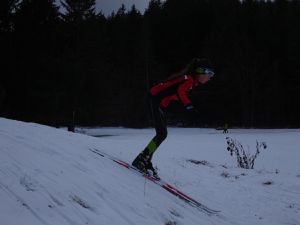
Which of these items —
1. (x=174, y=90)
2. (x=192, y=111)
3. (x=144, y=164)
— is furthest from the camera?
(x=144, y=164)

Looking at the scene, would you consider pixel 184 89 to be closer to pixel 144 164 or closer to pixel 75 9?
pixel 144 164

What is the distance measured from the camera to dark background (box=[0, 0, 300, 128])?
4088 cm

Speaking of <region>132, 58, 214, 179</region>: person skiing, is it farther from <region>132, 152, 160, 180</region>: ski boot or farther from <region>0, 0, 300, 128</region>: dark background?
<region>0, 0, 300, 128</region>: dark background

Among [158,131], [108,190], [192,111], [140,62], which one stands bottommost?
[108,190]

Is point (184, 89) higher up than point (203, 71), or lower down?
lower down

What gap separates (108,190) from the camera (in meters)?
6.32

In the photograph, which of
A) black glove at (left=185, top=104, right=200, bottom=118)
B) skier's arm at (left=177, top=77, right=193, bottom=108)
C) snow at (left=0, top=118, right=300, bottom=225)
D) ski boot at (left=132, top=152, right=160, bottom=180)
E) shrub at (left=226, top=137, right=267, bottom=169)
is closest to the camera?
snow at (left=0, top=118, right=300, bottom=225)

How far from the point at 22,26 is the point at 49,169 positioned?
36978 mm

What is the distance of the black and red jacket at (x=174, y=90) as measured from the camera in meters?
7.79

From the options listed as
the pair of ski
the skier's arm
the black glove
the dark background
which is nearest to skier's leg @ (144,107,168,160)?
the pair of ski

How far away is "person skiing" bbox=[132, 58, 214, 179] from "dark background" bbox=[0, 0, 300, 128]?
32.9 meters

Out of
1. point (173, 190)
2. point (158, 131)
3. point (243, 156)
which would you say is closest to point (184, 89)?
point (158, 131)

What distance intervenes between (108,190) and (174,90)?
8.16 ft

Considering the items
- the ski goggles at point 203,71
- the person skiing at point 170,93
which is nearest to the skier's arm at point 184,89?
the person skiing at point 170,93
